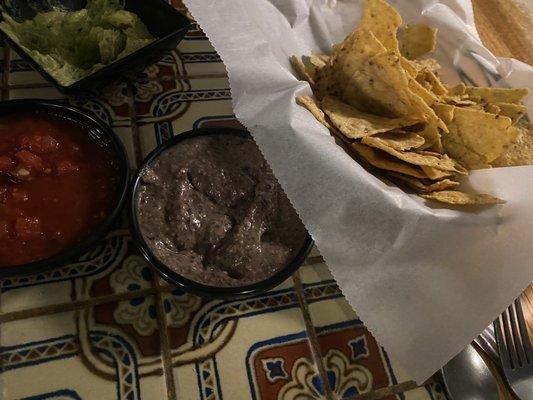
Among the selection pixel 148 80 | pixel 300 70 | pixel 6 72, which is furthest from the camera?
pixel 148 80

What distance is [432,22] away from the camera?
160 cm

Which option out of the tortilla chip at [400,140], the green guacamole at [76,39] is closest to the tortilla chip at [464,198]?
the tortilla chip at [400,140]

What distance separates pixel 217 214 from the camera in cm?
114

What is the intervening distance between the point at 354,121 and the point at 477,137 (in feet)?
1.06

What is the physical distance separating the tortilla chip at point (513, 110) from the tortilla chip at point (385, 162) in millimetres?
420

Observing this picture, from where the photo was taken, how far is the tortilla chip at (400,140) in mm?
1146

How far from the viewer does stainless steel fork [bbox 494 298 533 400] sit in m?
1.13

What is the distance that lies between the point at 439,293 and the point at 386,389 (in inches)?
10.8

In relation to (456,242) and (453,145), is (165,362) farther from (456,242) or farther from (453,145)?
(453,145)

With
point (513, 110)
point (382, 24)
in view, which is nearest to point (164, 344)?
point (382, 24)

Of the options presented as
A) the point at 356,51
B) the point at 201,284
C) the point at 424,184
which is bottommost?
the point at 201,284

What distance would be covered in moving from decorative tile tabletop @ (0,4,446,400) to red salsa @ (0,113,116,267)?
12 cm

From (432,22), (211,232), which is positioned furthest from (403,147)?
(432,22)

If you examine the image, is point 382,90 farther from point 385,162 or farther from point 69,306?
point 69,306
